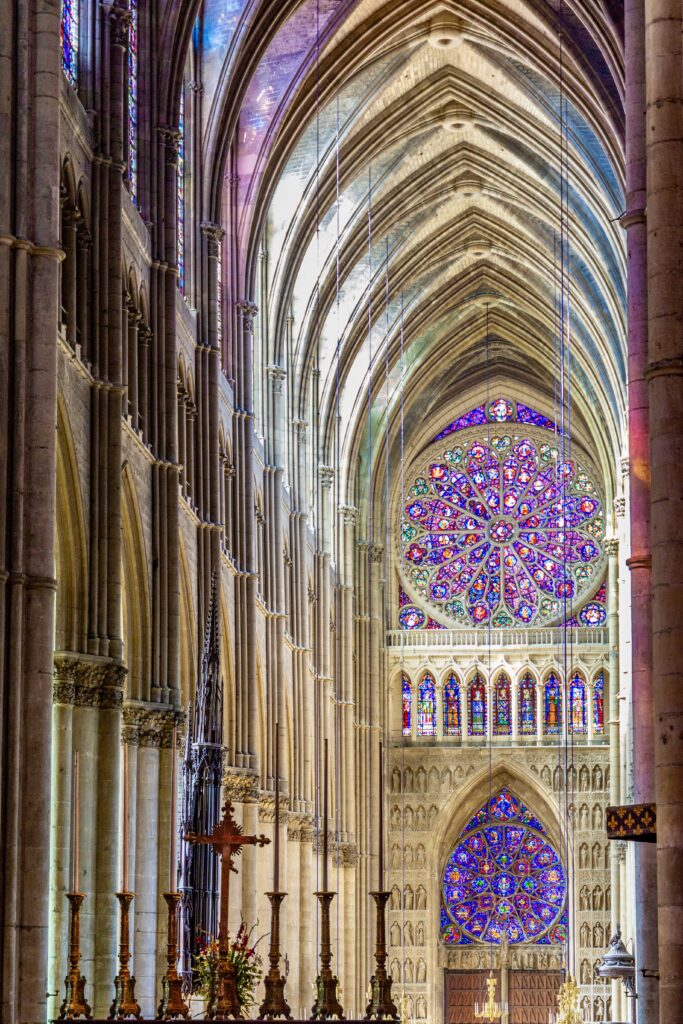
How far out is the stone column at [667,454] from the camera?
13.8m

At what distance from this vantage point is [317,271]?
44.0 metres

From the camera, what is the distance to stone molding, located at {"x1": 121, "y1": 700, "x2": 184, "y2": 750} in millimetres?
26469

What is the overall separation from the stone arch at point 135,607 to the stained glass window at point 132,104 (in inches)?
199

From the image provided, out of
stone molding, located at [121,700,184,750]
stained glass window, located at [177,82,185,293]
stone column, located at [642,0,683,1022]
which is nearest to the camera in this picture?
stone column, located at [642,0,683,1022]

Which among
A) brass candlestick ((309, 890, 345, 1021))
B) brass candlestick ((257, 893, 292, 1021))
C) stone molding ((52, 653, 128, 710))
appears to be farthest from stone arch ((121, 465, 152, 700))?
brass candlestick ((309, 890, 345, 1021))

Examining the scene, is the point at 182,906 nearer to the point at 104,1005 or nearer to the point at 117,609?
the point at 104,1005

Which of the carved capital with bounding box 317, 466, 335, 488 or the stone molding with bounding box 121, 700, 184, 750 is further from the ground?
the carved capital with bounding box 317, 466, 335, 488

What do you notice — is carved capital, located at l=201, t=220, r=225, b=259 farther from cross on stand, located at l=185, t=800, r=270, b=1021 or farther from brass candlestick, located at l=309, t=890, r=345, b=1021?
brass candlestick, located at l=309, t=890, r=345, b=1021

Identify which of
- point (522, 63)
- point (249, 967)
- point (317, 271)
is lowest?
point (249, 967)

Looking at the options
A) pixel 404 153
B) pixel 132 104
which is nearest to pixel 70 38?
pixel 132 104

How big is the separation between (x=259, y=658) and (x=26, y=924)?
1937 centimetres

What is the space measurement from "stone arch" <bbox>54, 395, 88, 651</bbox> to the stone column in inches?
411

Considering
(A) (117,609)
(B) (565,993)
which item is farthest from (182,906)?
(B) (565,993)

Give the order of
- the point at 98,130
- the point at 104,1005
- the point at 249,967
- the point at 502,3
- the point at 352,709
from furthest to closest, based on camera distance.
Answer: the point at 352,709, the point at 502,3, the point at 98,130, the point at 104,1005, the point at 249,967
